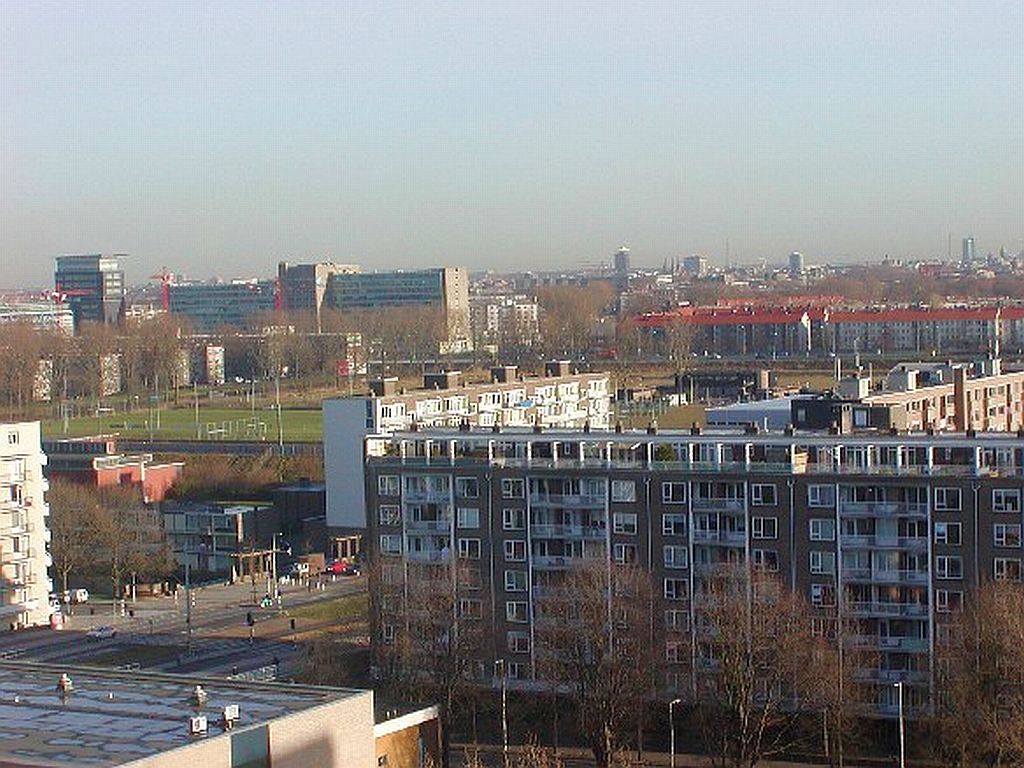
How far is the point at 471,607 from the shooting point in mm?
16781

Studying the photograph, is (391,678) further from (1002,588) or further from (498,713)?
(1002,588)

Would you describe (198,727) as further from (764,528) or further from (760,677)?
(764,528)

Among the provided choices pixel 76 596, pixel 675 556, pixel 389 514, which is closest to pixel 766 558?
pixel 675 556

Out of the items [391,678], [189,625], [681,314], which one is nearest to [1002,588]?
[391,678]

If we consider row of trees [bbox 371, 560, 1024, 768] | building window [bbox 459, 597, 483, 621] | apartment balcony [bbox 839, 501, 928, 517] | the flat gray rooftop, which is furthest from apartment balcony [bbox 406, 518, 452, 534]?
the flat gray rooftop

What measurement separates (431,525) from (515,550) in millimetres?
933

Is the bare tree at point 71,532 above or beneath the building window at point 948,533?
beneath

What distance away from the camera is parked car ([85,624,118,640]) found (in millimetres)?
19891

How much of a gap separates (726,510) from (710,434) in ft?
2.55

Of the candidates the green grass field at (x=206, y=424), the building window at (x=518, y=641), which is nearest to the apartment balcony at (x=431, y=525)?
the building window at (x=518, y=641)

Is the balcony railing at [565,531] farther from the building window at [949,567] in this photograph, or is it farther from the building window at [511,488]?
the building window at [949,567]

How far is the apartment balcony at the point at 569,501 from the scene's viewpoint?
642 inches

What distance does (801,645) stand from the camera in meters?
14.2

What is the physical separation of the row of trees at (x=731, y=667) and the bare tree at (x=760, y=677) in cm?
1
